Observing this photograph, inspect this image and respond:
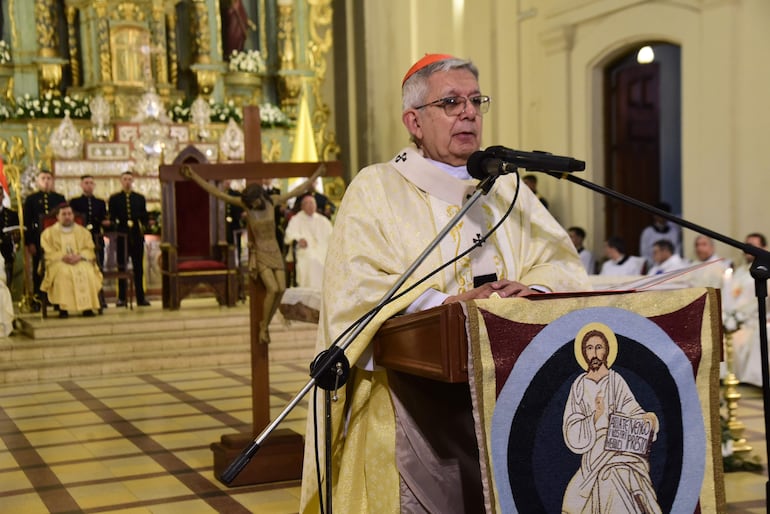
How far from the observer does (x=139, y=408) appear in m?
8.16

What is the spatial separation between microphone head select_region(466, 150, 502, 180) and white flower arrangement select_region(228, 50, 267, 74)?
51.3ft

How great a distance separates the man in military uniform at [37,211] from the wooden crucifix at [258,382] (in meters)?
7.60

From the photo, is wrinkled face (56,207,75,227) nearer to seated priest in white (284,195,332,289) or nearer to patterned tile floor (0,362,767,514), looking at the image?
patterned tile floor (0,362,767,514)

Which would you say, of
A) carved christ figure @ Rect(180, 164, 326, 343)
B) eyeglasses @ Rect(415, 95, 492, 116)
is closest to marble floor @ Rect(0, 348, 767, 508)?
carved christ figure @ Rect(180, 164, 326, 343)

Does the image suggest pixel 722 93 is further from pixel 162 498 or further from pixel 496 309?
pixel 496 309

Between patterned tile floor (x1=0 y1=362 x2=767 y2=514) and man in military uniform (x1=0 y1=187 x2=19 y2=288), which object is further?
man in military uniform (x1=0 y1=187 x2=19 y2=288)

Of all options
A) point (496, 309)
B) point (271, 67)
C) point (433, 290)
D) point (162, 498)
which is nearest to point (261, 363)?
point (162, 498)

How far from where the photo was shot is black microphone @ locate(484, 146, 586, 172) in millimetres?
2488

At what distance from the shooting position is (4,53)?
16.0m

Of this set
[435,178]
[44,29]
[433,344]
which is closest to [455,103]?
[435,178]

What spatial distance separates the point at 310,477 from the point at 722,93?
8742 millimetres

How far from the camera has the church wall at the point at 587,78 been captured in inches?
413

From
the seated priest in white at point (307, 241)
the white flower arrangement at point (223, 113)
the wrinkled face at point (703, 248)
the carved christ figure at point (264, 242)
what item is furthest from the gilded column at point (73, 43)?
the carved christ figure at point (264, 242)

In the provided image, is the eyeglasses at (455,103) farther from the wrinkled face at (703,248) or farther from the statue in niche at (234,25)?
the statue in niche at (234,25)
